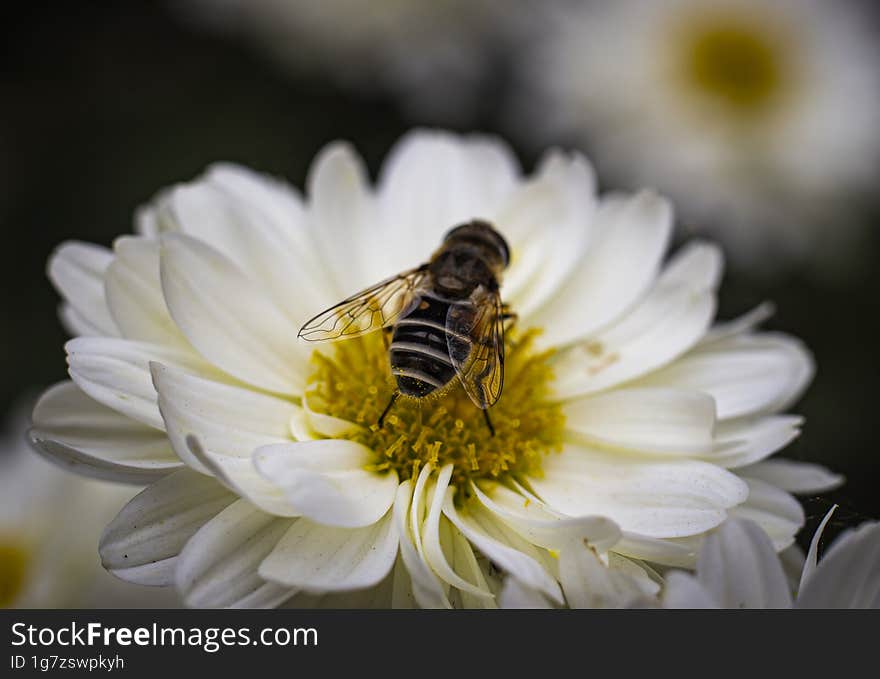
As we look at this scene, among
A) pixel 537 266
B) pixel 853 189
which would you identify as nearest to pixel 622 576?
pixel 537 266

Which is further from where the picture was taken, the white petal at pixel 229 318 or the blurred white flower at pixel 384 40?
the blurred white flower at pixel 384 40

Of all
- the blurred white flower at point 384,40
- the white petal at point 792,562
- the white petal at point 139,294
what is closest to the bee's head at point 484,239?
the white petal at point 139,294

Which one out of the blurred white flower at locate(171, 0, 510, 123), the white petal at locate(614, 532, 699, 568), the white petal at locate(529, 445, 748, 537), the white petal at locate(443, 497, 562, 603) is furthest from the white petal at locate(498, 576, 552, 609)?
the blurred white flower at locate(171, 0, 510, 123)

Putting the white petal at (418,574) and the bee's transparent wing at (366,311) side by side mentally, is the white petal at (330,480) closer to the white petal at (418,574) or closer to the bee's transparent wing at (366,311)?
the white petal at (418,574)

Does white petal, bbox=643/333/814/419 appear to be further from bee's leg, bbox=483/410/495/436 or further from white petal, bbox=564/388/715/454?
bee's leg, bbox=483/410/495/436

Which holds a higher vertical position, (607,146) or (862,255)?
(607,146)

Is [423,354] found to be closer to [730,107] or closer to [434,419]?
[434,419]

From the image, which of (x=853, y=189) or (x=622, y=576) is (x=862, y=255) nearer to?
(x=853, y=189)
